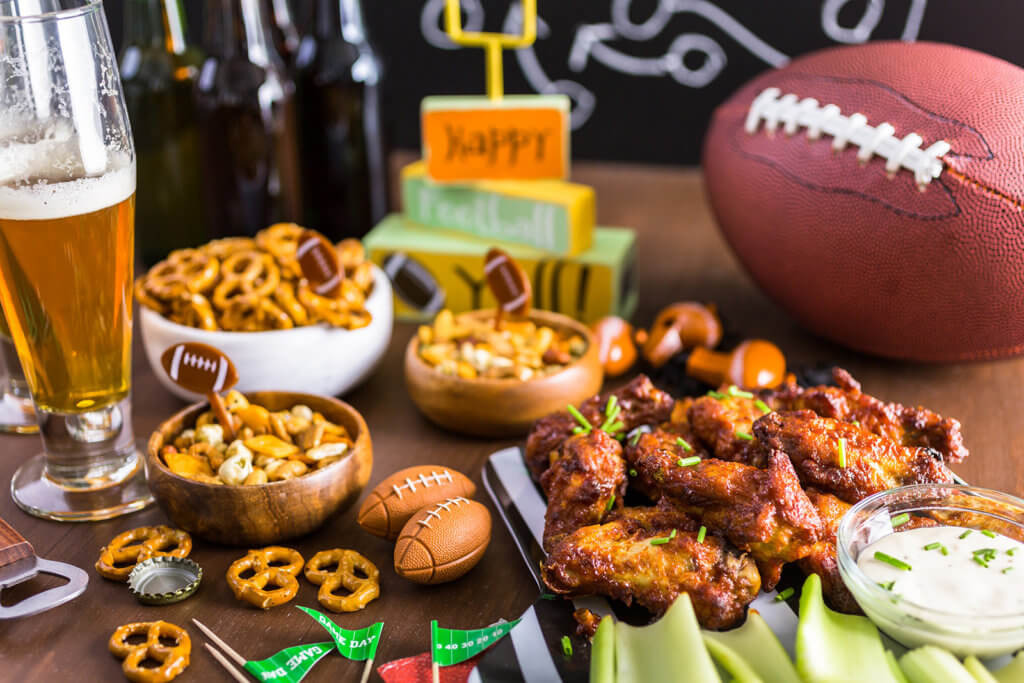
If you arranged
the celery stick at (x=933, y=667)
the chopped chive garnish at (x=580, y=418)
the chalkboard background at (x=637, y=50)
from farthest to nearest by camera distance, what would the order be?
the chalkboard background at (x=637, y=50)
the chopped chive garnish at (x=580, y=418)
the celery stick at (x=933, y=667)

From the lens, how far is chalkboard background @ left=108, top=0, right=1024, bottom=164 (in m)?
2.23

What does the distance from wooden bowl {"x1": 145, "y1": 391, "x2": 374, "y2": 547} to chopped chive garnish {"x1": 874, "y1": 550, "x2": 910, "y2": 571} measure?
Answer: 0.57 metres

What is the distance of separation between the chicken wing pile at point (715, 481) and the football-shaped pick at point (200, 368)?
0.38 metres

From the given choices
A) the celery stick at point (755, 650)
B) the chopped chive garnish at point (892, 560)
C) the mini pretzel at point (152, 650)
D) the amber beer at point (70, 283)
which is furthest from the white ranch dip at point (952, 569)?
the amber beer at point (70, 283)

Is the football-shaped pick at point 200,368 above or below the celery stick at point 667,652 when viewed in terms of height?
above

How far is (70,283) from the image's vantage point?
3.68ft

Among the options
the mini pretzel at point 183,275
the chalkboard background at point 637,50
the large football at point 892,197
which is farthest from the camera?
the chalkboard background at point 637,50

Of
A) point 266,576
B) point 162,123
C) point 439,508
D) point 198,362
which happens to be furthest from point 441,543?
point 162,123

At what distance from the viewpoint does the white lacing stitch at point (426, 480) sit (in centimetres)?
113

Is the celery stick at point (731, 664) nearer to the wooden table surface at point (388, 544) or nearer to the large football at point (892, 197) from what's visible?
the wooden table surface at point (388, 544)

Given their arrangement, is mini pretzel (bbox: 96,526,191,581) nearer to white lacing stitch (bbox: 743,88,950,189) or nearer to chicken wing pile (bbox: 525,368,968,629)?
chicken wing pile (bbox: 525,368,968,629)

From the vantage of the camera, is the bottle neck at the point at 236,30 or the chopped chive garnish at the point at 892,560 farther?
the bottle neck at the point at 236,30

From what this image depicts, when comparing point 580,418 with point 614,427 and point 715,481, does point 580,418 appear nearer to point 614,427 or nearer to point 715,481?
point 614,427

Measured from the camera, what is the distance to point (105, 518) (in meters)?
1.20
